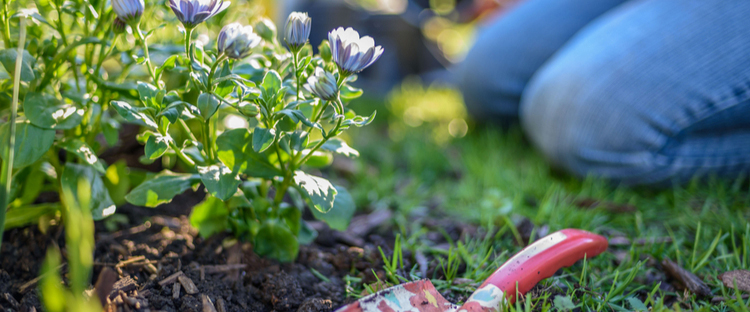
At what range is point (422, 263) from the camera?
1.03m

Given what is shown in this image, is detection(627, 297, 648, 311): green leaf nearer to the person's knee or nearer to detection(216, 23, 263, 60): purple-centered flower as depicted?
the person's knee

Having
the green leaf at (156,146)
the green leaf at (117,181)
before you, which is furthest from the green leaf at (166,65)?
the green leaf at (117,181)

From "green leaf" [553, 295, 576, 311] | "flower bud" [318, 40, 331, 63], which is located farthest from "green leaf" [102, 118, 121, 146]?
"green leaf" [553, 295, 576, 311]

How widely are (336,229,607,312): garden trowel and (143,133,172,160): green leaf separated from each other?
0.38 m

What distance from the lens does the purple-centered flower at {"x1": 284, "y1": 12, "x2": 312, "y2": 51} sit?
0.74m

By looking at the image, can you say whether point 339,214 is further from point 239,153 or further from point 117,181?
point 117,181

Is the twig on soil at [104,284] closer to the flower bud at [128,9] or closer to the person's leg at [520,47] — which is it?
the flower bud at [128,9]

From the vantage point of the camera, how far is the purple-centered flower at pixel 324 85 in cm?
70

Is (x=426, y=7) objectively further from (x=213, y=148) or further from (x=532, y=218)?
(x=213, y=148)

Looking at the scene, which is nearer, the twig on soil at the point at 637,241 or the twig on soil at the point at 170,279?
the twig on soil at the point at 170,279

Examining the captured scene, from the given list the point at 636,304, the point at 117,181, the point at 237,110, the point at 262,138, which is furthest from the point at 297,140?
the point at 636,304

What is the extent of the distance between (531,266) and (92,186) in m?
0.80

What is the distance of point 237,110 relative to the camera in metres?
0.86

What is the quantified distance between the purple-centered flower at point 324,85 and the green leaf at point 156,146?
26 cm
